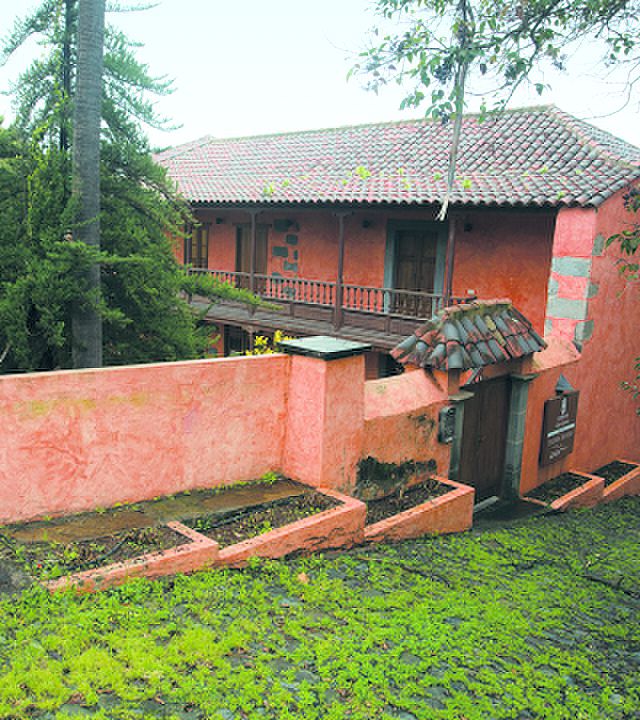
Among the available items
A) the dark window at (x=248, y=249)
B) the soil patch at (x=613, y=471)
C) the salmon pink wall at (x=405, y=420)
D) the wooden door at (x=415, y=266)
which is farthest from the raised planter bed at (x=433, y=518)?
the dark window at (x=248, y=249)

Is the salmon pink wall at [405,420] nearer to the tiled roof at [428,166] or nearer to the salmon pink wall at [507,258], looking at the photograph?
the tiled roof at [428,166]

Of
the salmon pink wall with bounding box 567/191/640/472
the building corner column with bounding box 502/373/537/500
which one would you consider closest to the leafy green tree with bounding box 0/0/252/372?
the building corner column with bounding box 502/373/537/500

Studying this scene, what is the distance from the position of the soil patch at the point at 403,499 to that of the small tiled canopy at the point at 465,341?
131 cm

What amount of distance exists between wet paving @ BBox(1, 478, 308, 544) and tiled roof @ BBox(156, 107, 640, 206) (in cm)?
660

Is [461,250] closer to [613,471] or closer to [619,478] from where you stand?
[613,471]

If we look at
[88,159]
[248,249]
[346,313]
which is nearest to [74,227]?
[88,159]

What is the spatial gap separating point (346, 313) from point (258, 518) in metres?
9.73

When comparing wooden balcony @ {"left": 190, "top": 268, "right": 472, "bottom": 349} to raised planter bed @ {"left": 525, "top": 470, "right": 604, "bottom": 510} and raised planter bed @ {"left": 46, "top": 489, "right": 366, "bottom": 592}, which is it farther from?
raised planter bed @ {"left": 46, "top": 489, "right": 366, "bottom": 592}

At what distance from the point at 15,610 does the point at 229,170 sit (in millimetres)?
16606

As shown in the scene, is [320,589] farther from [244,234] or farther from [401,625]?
[244,234]

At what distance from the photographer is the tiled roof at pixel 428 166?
11844 mm

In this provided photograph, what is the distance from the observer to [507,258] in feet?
44.9

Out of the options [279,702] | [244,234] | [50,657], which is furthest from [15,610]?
[244,234]

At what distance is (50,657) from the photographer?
3.53 metres
